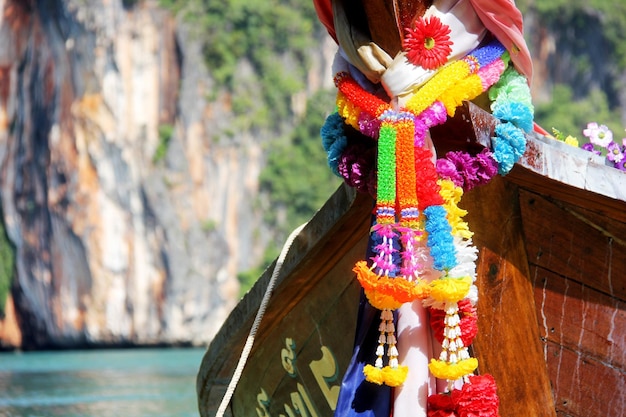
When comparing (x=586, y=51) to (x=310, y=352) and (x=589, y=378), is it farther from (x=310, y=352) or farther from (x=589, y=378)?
(x=589, y=378)

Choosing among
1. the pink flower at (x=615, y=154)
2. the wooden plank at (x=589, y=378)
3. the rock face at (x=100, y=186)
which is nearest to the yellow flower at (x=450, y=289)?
the wooden plank at (x=589, y=378)

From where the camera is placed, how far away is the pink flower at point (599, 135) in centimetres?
327

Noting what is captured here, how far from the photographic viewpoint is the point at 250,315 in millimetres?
3672

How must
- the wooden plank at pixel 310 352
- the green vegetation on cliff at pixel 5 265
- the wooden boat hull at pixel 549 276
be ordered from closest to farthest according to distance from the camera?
the wooden boat hull at pixel 549 276
the wooden plank at pixel 310 352
the green vegetation on cliff at pixel 5 265

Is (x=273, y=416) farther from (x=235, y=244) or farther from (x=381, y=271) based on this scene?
(x=235, y=244)

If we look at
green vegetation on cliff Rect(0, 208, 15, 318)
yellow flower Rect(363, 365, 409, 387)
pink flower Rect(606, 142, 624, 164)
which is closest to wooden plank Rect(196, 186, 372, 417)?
yellow flower Rect(363, 365, 409, 387)

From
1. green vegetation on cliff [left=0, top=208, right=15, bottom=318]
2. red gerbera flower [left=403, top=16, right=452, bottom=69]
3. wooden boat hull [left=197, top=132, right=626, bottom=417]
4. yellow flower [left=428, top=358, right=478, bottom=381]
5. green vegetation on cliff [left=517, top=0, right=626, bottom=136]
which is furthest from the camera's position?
green vegetation on cliff [left=517, top=0, right=626, bottom=136]

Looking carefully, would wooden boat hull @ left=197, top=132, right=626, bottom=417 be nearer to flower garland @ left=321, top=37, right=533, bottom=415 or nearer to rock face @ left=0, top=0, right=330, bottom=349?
flower garland @ left=321, top=37, right=533, bottom=415

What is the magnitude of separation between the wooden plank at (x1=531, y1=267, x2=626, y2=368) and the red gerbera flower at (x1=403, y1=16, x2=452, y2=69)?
66 cm

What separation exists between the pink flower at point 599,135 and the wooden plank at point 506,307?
448mm

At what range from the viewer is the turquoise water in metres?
9.42

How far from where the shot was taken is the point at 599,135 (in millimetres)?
3307

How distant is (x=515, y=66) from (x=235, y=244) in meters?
26.3

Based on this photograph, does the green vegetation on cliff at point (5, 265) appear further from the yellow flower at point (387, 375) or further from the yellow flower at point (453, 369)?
the yellow flower at point (453, 369)
